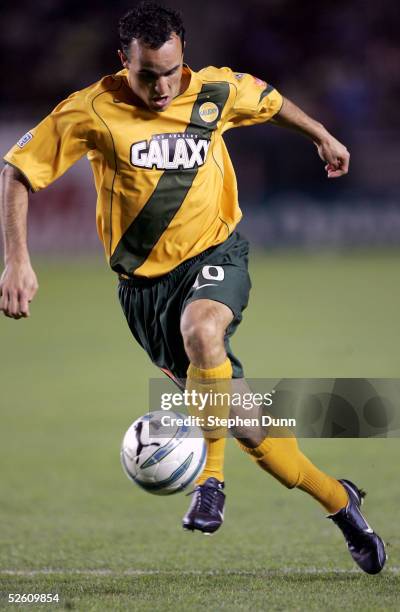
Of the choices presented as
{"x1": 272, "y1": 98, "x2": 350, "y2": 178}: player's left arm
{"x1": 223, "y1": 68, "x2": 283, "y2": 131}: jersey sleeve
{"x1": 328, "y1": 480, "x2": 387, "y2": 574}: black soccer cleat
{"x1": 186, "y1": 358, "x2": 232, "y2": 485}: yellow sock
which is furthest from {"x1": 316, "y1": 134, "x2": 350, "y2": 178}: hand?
{"x1": 328, "y1": 480, "x2": 387, "y2": 574}: black soccer cleat

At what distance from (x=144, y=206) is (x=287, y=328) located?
8.02 m

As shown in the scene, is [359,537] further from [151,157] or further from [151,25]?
[151,25]

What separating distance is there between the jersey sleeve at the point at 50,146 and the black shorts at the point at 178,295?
71cm

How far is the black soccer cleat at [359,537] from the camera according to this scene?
15.3ft

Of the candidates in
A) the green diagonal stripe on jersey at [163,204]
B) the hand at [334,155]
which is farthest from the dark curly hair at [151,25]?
the hand at [334,155]

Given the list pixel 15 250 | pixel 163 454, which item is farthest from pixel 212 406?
pixel 15 250

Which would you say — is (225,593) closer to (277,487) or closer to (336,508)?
(336,508)

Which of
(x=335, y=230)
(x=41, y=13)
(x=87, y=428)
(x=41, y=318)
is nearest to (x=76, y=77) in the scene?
(x=41, y=13)

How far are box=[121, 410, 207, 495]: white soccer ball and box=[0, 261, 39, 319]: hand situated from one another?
0.98m

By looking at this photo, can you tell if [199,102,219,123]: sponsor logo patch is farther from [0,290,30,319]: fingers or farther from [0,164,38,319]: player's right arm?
[0,290,30,319]: fingers

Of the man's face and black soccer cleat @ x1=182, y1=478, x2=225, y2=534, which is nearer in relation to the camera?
black soccer cleat @ x1=182, y1=478, x2=225, y2=534

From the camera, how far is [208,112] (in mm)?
4785

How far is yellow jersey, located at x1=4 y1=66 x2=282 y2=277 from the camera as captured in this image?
4438 mm

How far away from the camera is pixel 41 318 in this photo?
13.6 meters
